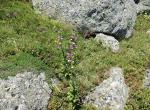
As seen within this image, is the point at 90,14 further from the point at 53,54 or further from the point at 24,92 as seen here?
the point at 24,92

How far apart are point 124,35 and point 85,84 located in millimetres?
5303

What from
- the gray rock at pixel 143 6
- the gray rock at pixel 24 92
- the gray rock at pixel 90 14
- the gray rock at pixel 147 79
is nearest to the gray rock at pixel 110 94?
the gray rock at pixel 147 79

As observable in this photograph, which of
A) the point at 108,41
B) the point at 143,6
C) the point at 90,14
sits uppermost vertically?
the point at 90,14

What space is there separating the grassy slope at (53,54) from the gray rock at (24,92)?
1.11ft

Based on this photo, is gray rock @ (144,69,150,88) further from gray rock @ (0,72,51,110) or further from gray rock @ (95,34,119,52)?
gray rock @ (0,72,51,110)

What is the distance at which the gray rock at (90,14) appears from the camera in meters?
20.4

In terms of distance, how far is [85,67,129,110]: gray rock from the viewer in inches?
658

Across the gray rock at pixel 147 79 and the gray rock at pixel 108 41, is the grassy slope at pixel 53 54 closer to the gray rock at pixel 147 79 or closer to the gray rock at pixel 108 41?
the gray rock at pixel 147 79

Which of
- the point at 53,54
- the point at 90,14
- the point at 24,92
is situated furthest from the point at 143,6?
the point at 24,92

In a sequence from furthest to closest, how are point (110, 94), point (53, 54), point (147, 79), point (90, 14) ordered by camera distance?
point (90, 14)
point (147, 79)
point (53, 54)
point (110, 94)

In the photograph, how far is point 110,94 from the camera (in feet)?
55.7

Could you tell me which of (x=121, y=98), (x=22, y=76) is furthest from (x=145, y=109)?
(x=22, y=76)

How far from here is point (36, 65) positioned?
1684 centimetres

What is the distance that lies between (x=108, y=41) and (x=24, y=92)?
244 inches
